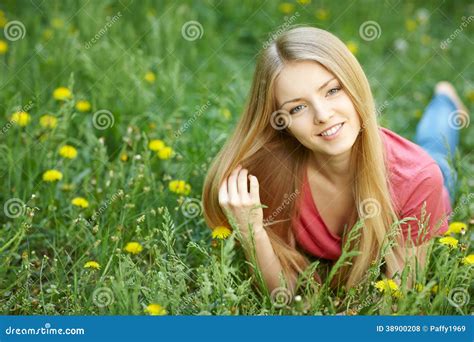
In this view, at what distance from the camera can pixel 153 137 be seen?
259cm

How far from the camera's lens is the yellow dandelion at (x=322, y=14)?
3.54 metres

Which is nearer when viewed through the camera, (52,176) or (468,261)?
(468,261)

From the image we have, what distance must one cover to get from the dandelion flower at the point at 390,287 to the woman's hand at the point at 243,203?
35 centimetres

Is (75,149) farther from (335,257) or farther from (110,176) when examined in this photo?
(335,257)

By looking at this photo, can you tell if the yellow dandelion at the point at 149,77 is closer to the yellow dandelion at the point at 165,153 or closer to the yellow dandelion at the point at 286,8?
the yellow dandelion at the point at 165,153

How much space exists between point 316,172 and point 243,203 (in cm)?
30

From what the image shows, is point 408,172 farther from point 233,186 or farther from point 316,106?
point 233,186

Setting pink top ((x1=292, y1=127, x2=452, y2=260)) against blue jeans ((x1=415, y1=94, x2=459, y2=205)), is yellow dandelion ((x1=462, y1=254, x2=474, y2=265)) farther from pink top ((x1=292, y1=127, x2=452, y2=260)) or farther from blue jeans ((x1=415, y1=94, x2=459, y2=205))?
blue jeans ((x1=415, y1=94, x2=459, y2=205))

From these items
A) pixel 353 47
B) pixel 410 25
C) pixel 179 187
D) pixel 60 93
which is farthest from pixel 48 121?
pixel 410 25

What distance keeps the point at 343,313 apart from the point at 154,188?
76 centimetres

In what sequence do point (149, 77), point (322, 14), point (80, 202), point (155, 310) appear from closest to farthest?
point (155, 310), point (80, 202), point (149, 77), point (322, 14)

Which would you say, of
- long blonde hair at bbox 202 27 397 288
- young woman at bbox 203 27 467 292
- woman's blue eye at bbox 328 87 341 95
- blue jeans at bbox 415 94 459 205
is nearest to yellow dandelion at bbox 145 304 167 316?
young woman at bbox 203 27 467 292

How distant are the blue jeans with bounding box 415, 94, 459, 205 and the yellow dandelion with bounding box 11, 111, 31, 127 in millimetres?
1483

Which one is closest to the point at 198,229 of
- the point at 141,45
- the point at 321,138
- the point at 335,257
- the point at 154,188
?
the point at 154,188
